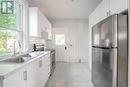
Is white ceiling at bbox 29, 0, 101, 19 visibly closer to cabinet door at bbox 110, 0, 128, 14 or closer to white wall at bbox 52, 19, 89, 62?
cabinet door at bbox 110, 0, 128, 14

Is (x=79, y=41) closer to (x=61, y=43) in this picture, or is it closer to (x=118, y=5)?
(x=61, y=43)

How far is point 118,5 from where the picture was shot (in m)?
2.92

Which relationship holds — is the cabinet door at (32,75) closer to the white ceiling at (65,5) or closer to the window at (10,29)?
the window at (10,29)

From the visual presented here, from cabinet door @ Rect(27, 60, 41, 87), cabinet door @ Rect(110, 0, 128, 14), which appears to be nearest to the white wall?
cabinet door @ Rect(110, 0, 128, 14)

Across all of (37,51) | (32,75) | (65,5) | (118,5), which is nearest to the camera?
(32,75)

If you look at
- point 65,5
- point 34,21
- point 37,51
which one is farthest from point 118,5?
point 65,5

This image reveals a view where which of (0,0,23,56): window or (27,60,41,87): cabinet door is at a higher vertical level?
(0,0,23,56): window

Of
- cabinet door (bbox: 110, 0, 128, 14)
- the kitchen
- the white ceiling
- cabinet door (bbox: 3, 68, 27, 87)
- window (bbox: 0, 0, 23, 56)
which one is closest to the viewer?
cabinet door (bbox: 3, 68, 27, 87)

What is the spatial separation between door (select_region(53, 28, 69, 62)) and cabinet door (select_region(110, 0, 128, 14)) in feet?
20.0

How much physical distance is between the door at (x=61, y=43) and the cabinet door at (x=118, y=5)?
609 cm

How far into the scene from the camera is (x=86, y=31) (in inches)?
369

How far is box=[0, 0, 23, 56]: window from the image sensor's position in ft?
10.5

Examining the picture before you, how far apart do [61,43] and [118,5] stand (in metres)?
6.66

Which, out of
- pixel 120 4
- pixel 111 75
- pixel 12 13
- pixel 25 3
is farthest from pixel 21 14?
pixel 111 75
